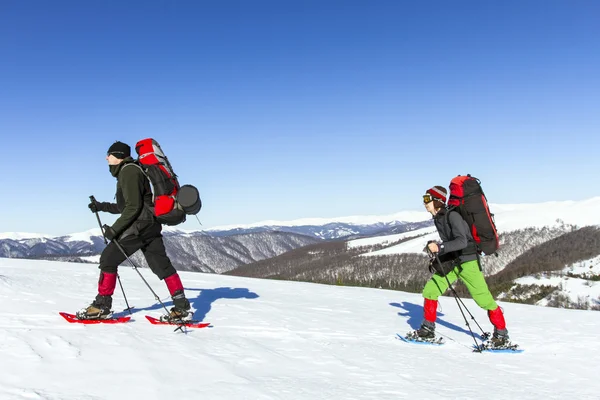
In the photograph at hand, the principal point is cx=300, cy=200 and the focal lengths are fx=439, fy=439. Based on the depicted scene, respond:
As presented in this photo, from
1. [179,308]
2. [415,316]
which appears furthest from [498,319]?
[179,308]

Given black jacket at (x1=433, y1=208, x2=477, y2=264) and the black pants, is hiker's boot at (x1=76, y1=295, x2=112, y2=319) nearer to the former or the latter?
the black pants

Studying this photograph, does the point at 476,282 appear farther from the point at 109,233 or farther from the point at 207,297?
the point at 207,297

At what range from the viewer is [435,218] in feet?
22.8

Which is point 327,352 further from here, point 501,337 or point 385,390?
point 501,337

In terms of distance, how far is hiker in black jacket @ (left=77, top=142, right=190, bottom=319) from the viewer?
237 inches

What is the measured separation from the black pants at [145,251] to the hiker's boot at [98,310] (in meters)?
0.41

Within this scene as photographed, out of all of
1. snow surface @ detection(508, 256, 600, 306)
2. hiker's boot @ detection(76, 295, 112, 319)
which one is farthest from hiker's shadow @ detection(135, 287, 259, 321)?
snow surface @ detection(508, 256, 600, 306)

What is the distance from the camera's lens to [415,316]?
32.7ft

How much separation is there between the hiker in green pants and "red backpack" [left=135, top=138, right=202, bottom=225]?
3.63 metres

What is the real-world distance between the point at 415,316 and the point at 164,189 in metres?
6.55

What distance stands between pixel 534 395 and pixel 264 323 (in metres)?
4.19

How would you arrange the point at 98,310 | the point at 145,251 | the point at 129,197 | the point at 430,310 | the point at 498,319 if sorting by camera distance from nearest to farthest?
1. the point at 129,197
2. the point at 98,310
3. the point at 145,251
4. the point at 498,319
5. the point at 430,310

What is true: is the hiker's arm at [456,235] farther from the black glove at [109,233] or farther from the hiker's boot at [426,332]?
the black glove at [109,233]

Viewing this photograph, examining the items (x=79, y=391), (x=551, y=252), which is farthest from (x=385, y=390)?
(x=551, y=252)
